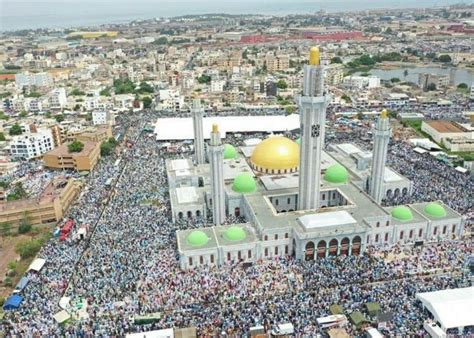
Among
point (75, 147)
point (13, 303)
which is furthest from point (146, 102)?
point (13, 303)

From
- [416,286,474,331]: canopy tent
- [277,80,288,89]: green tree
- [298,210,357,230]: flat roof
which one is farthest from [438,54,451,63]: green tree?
[416,286,474,331]: canopy tent

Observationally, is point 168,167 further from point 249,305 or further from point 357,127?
point 357,127

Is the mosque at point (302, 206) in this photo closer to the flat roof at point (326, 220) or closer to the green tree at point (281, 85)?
the flat roof at point (326, 220)

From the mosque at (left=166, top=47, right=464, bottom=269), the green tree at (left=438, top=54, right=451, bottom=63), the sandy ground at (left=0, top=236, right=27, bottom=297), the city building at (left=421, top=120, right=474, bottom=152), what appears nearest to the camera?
the sandy ground at (left=0, top=236, right=27, bottom=297)

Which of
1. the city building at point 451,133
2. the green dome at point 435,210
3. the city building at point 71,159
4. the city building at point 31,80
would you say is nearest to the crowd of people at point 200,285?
the green dome at point 435,210

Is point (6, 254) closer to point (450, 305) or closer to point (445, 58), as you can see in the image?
point (450, 305)

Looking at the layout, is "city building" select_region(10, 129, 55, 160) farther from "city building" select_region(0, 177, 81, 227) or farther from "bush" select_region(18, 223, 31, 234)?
"bush" select_region(18, 223, 31, 234)

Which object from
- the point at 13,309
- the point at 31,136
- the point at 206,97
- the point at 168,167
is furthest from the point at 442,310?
the point at 206,97
